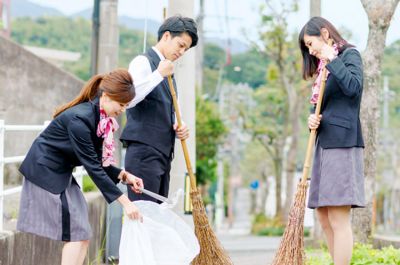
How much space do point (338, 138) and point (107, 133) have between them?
4.66ft

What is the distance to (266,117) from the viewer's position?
32.4m

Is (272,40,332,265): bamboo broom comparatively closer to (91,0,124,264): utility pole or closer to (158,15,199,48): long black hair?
(158,15,199,48): long black hair

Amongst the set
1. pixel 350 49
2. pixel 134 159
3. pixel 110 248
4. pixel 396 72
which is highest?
pixel 396 72

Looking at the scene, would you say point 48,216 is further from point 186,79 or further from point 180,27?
point 186,79

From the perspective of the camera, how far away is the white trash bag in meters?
4.79

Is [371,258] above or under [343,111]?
under

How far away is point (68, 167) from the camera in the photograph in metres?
4.61

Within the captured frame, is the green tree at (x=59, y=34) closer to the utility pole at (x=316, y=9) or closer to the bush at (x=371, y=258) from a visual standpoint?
the utility pole at (x=316, y=9)

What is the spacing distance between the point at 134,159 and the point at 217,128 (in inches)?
862

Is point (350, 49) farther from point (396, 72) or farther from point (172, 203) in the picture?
point (396, 72)

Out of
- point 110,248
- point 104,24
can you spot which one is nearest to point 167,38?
point 110,248

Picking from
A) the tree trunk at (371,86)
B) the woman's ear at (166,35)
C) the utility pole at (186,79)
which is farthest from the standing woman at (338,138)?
the tree trunk at (371,86)

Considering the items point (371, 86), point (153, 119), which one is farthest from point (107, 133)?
point (371, 86)

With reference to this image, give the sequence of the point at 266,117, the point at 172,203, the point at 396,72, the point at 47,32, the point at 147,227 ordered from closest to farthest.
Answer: the point at 147,227, the point at 172,203, the point at 266,117, the point at 396,72, the point at 47,32
